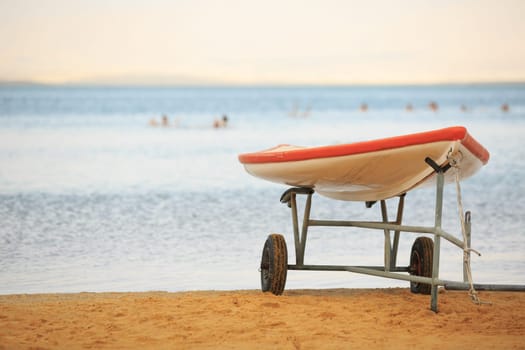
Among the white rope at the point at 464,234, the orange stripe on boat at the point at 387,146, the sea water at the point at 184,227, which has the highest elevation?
the orange stripe on boat at the point at 387,146

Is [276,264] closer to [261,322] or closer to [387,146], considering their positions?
[261,322]

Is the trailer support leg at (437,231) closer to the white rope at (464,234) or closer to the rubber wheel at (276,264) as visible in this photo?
the white rope at (464,234)

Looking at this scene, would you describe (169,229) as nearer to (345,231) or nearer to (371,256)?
(345,231)

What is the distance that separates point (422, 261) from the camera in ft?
25.9

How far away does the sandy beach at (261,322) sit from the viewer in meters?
6.16

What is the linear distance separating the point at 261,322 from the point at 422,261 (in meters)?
1.84

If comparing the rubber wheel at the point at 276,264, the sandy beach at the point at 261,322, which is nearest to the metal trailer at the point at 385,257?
the rubber wheel at the point at 276,264

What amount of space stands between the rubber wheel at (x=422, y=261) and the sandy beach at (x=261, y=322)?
12 centimetres

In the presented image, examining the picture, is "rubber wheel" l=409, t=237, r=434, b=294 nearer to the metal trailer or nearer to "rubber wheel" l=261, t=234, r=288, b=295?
the metal trailer

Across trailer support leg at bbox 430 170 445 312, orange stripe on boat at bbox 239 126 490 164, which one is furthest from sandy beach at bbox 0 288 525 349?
orange stripe on boat at bbox 239 126 490 164

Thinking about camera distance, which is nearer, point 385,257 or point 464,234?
point 464,234

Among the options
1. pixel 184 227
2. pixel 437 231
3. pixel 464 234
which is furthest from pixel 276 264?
pixel 184 227

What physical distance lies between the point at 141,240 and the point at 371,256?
3029 mm

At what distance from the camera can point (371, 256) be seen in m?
10.4
